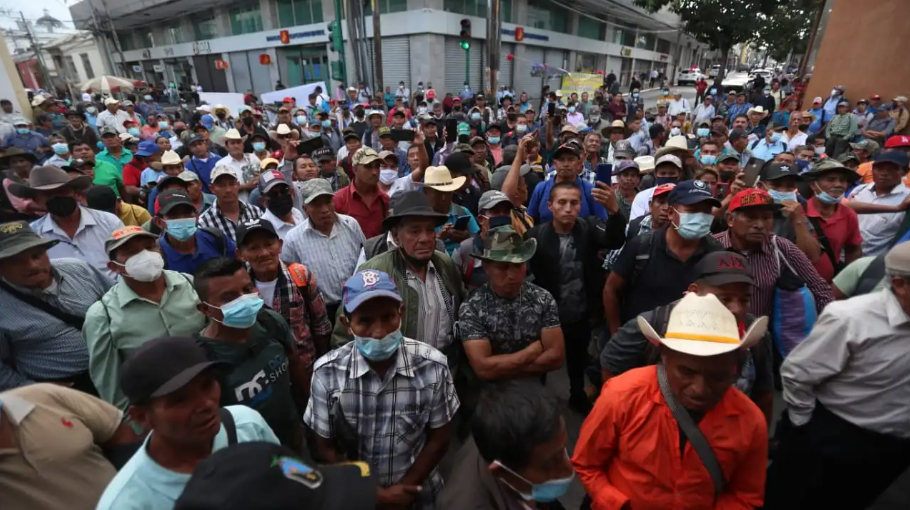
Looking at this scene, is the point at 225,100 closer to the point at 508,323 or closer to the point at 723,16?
the point at 508,323

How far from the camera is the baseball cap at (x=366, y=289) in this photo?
2.12 meters

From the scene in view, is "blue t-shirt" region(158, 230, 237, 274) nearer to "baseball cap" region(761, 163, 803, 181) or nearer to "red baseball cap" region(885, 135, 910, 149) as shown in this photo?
"baseball cap" region(761, 163, 803, 181)

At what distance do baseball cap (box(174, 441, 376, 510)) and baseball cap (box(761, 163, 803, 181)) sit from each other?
3.93 metres

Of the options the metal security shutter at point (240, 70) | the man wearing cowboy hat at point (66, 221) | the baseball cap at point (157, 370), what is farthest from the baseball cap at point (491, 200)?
the metal security shutter at point (240, 70)

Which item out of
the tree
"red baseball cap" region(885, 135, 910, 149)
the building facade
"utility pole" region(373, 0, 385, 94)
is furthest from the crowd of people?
the tree

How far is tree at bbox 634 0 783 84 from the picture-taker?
78.6 ft

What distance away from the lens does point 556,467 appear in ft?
5.52

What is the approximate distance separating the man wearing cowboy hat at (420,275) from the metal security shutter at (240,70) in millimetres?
34760

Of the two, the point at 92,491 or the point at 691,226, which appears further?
the point at 691,226

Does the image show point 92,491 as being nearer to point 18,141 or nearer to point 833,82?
point 18,141

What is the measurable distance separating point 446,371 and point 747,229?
7.14ft

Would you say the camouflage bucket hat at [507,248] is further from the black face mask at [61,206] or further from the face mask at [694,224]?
the black face mask at [61,206]

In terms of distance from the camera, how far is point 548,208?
14.2ft

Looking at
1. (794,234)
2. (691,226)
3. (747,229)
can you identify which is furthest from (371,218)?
(794,234)
